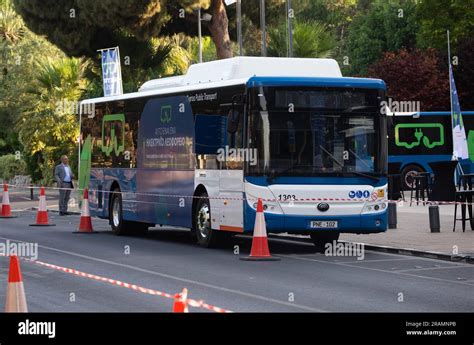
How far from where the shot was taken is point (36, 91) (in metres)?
51.7

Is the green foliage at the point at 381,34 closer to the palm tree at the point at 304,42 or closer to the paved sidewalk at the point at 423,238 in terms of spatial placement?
the palm tree at the point at 304,42

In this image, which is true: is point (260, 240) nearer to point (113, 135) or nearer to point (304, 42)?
point (113, 135)

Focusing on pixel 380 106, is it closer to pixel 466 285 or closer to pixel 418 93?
pixel 466 285

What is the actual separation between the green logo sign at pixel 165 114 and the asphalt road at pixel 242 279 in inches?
97.5

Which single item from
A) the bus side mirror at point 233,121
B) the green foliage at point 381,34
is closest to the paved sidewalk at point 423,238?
the bus side mirror at point 233,121

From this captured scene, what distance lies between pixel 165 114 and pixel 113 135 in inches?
141

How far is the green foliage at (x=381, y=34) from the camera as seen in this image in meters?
70.1

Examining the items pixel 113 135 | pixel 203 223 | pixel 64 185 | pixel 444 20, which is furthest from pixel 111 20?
pixel 203 223

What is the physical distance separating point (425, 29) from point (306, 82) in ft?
126

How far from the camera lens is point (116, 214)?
27156mm

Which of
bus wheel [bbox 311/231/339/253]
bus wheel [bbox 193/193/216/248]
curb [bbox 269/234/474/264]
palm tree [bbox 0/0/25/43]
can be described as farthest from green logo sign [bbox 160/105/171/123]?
palm tree [bbox 0/0/25/43]

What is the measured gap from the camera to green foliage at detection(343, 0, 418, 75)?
7006cm

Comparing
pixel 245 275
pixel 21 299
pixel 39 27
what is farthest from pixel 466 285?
pixel 39 27
